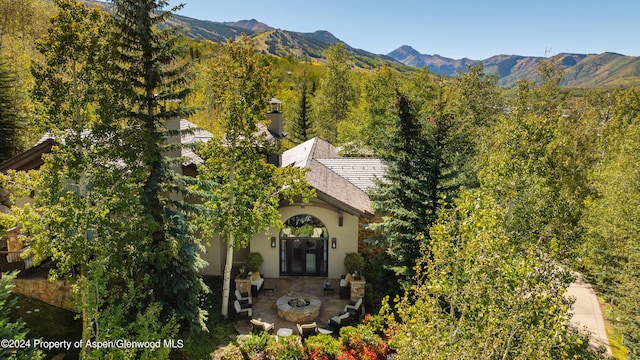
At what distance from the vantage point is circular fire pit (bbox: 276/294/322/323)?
14.3 m

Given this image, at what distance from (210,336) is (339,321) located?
187 inches

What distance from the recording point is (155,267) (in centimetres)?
1168

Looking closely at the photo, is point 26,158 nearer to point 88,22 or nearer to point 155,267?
point 155,267

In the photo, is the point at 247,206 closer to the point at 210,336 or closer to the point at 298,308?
the point at 298,308

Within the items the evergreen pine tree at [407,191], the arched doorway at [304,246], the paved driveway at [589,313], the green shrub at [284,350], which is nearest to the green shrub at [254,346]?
the green shrub at [284,350]

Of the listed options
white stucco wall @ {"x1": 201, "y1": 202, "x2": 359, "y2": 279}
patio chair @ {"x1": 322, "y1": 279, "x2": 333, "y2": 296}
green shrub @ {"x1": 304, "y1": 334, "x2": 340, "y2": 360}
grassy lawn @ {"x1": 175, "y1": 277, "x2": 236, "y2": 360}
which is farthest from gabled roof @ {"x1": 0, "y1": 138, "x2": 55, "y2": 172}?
patio chair @ {"x1": 322, "y1": 279, "x2": 333, "y2": 296}

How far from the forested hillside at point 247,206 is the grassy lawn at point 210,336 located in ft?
0.35

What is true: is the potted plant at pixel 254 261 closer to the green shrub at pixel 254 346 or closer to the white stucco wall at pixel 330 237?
the white stucco wall at pixel 330 237

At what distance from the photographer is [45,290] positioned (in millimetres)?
12727

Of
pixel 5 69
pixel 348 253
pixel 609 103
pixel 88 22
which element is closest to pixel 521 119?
pixel 348 253

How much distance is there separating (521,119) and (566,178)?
44.5ft

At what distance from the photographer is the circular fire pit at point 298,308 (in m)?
14.3

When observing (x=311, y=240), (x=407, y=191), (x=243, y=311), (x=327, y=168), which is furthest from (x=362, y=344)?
(x=327, y=168)

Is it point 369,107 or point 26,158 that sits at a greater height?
point 369,107
